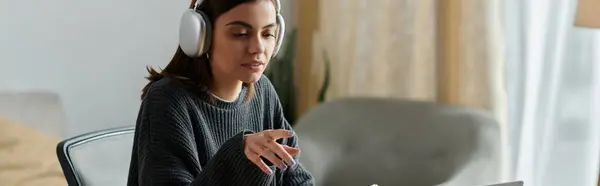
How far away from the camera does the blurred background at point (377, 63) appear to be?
176 centimetres

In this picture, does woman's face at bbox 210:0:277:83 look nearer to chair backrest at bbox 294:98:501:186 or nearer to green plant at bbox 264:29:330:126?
chair backrest at bbox 294:98:501:186

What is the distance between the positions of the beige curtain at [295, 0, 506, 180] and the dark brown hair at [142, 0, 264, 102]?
45.2 inches

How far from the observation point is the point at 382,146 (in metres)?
2.05

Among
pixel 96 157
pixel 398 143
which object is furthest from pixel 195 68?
pixel 398 143

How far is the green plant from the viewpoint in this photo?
2.91 meters

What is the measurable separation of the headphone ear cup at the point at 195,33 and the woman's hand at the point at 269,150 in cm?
14

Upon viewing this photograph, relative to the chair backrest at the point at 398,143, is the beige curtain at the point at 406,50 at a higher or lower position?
higher

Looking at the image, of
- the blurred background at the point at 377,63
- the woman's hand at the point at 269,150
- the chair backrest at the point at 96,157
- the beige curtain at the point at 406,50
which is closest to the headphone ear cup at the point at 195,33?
the woman's hand at the point at 269,150

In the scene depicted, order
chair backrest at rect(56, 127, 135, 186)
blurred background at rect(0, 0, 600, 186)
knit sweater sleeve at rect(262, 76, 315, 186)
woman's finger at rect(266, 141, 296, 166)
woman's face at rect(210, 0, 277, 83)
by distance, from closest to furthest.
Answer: woman's finger at rect(266, 141, 296, 166), woman's face at rect(210, 0, 277, 83), knit sweater sleeve at rect(262, 76, 315, 186), chair backrest at rect(56, 127, 135, 186), blurred background at rect(0, 0, 600, 186)

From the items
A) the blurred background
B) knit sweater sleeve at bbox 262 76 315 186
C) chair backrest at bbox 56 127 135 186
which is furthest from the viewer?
the blurred background

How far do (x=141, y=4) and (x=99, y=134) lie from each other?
1.30 metres

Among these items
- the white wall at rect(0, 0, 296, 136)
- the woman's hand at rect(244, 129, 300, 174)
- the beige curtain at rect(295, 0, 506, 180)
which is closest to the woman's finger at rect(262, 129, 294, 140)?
the woman's hand at rect(244, 129, 300, 174)

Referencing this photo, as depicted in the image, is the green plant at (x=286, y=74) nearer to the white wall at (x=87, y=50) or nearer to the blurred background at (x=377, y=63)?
the blurred background at (x=377, y=63)

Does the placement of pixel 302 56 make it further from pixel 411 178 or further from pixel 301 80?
pixel 411 178
